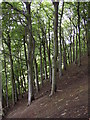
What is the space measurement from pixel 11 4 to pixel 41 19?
281 inches

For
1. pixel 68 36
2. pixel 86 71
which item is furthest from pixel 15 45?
pixel 68 36

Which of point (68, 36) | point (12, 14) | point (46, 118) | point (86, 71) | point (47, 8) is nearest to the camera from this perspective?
point (46, 118)

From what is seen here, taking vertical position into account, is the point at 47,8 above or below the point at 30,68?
above

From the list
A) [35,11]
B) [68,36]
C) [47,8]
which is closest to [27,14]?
[35,11]

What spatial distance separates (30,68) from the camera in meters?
15.1

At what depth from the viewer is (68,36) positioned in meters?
31.0

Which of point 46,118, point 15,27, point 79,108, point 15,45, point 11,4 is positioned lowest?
point 46,118

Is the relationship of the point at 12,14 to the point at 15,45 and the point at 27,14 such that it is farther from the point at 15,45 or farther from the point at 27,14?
the point at 15,45

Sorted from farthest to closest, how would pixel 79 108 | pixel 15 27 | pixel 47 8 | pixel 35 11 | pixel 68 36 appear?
1. pixel 68 36
2. pixel 47 8
3. pixel 35 11
4. pixel 15 27
5. pixel 79 108

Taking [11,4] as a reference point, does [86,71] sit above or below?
below

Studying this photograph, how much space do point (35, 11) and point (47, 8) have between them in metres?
2.12

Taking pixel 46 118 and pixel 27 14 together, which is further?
pixel 27 14

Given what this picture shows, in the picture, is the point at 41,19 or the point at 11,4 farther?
the point at 41,19

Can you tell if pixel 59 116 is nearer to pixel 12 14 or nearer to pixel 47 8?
pixel 12 14
